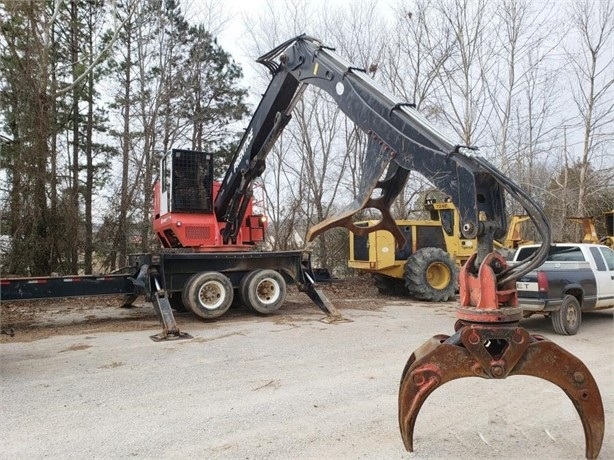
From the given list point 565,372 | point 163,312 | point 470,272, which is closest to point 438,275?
point 163,312

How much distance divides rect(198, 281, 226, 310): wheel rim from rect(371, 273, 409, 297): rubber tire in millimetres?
6063

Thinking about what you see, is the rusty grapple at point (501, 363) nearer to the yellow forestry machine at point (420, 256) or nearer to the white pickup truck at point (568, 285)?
the white pickup truck at point (568, 285)

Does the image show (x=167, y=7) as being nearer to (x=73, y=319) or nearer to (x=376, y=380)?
(x=73, y=319)

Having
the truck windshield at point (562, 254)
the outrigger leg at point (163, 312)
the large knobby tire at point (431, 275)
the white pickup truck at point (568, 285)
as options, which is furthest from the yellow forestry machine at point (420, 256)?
the outrigger leg at point (163, 312)

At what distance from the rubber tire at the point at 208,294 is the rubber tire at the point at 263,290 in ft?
1.23

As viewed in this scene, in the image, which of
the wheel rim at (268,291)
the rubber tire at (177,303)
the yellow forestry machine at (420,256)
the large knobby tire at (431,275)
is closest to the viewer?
the wheel rim at (268,291)

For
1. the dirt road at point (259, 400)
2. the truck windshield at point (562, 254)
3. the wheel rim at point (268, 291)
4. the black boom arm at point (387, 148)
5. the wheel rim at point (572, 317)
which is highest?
the black boom arm at point (387, 148)

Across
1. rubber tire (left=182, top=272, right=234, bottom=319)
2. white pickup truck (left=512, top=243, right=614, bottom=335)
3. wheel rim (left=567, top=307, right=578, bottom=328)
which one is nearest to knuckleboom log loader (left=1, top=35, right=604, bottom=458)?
rubber tire (left=182, top=272, right=234, bottom=319)

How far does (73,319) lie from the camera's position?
9828 millimetres

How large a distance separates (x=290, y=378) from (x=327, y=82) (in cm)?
389

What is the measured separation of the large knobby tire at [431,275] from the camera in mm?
12852

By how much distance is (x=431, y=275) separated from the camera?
13547mm

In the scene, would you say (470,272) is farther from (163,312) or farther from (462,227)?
(163,312)

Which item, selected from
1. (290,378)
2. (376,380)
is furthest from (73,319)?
(376,380)
